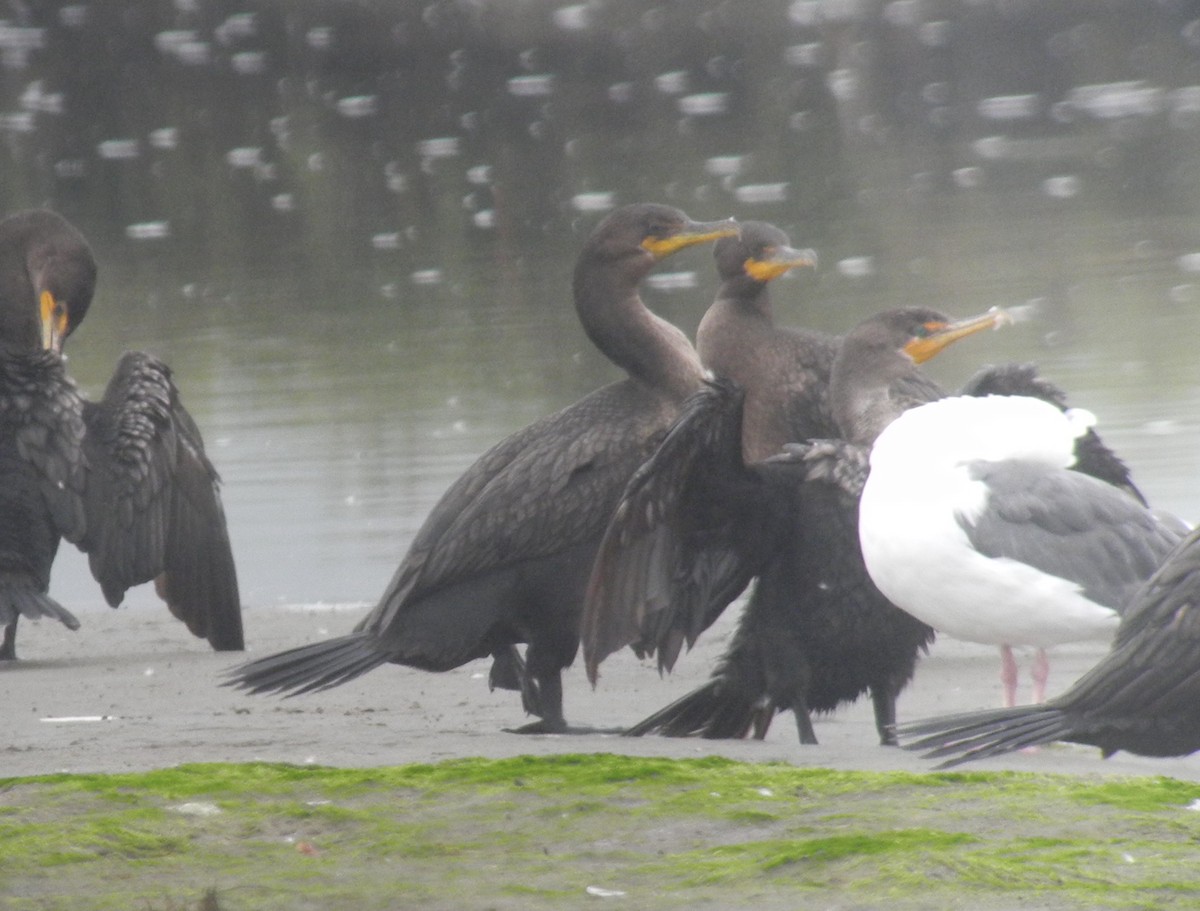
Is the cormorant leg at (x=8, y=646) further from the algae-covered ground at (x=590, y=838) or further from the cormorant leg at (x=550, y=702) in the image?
the algae-covered ground at (x=590, y=838)

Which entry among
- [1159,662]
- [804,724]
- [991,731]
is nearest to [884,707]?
[804,724]

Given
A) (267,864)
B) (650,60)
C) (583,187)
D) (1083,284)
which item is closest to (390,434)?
(1083,284)

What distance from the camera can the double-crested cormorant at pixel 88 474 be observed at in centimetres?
750

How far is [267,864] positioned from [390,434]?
735cm

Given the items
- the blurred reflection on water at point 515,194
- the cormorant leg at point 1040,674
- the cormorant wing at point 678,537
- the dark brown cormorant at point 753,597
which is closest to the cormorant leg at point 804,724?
the dark brown cormorant at point 753,597

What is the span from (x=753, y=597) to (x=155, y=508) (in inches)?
103

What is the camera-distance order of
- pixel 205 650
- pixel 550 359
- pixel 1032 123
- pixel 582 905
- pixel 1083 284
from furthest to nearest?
pixel 1032 123
pixel 1083 284
pixel 550 359
pixel 205 650
pixel 582 905

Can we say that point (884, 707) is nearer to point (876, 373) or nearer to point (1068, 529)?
point (1068, 529)

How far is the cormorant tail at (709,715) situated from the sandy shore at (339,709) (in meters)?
0.10

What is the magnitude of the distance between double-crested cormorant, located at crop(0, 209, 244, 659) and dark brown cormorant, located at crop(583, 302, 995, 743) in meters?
2.18

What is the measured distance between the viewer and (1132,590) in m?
5.70

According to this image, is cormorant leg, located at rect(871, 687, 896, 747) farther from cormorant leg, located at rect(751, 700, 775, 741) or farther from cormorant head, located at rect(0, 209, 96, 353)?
cormorant head, located at rect(0, 209, 96, 353)

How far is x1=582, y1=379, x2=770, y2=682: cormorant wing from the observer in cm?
575

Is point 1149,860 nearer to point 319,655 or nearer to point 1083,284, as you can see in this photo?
point 319,655
